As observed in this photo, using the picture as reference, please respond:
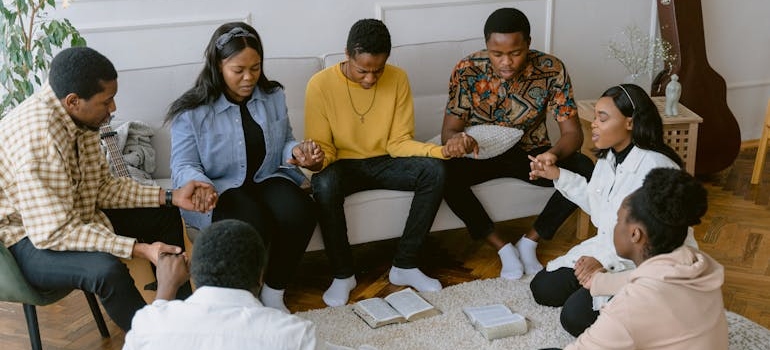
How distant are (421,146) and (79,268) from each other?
4.45 feet

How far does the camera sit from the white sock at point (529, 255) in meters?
2.96

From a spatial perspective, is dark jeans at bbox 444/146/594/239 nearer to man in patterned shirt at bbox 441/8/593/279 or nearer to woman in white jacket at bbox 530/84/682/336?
man in patterned shirt at bbox 441/8/593/279

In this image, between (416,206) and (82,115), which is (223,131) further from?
(416,206)

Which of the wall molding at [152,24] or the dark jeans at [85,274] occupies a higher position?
the wall molding at [152,24]

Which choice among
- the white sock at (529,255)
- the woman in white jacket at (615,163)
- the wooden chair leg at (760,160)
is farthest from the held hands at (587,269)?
the wooden chair leg at (760,160)

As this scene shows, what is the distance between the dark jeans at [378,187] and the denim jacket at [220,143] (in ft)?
0.64

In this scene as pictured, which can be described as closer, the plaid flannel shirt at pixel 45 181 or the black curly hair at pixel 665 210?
the black curly hair at pixel 665 210

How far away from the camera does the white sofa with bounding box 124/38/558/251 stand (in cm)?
289

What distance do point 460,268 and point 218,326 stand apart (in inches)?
69.7

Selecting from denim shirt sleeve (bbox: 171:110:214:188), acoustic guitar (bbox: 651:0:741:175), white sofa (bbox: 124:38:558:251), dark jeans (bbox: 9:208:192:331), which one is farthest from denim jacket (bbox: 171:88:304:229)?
acoustic guitar (bbox: 651:0:741:175)

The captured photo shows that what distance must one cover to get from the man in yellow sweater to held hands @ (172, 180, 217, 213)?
46 centimetres

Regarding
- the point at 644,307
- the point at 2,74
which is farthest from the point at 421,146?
the point at 2,74

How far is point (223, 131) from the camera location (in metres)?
2.66

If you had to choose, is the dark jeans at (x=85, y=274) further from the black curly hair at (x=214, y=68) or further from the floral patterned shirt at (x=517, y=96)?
the floral patterned shirt at (x=517, y=96)
